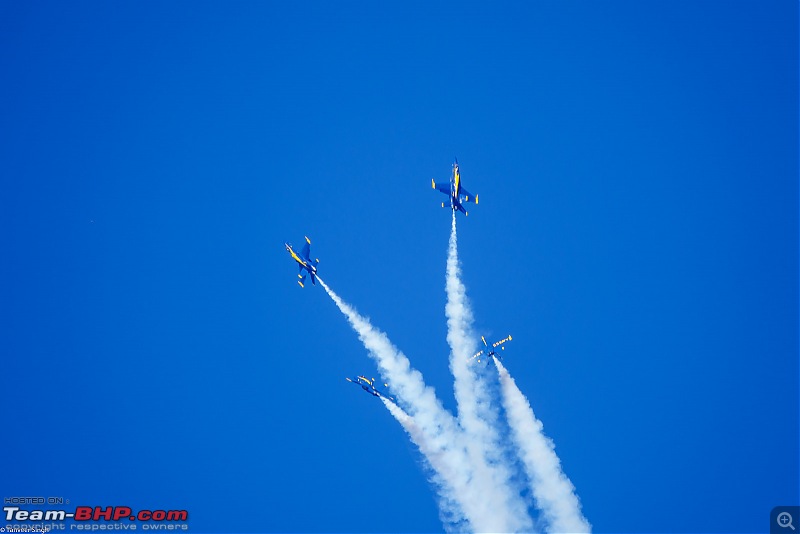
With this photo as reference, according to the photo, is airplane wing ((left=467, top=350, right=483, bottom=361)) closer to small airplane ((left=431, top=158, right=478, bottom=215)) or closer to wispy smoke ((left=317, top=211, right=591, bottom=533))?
wispy smoke ((left=317, top=211, right=591, bottom=533))

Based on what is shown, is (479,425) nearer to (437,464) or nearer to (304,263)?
(437,464)

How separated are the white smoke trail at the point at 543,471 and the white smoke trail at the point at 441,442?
432cm

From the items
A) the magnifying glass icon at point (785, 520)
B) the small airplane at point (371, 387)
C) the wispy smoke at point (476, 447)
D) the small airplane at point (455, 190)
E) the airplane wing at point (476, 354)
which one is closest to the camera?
the wispy smoke at point (476, 447)

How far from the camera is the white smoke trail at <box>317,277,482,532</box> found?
4781 centimetres

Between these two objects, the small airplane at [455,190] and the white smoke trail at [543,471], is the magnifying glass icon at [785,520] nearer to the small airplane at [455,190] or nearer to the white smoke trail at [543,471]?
the white smoke trail at [543,471]

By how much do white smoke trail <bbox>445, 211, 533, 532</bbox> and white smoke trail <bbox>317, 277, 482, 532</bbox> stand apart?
2.36 ft

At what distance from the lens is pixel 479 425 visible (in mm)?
50844

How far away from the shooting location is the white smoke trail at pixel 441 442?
47812 millimetres

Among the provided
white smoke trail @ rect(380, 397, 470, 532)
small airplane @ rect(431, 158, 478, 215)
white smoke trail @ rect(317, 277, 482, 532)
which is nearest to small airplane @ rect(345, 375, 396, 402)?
white smoke trail @ rect(380, 397, 470, 532)

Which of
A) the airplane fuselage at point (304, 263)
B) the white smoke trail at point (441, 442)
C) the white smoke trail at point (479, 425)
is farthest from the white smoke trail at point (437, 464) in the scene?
the airplane fuselage at point (304, 263)

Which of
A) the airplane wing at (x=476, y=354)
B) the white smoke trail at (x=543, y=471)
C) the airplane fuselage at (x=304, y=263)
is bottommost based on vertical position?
the white smoke trail at (x=543, y=471)

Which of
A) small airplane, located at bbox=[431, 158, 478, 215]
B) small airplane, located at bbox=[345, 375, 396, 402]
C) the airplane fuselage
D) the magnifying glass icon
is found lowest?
→ the magnifying glass icon

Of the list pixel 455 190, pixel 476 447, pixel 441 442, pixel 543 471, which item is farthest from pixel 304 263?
pixel 543 471

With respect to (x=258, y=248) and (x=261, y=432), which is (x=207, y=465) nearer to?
(x=261, y=432)
